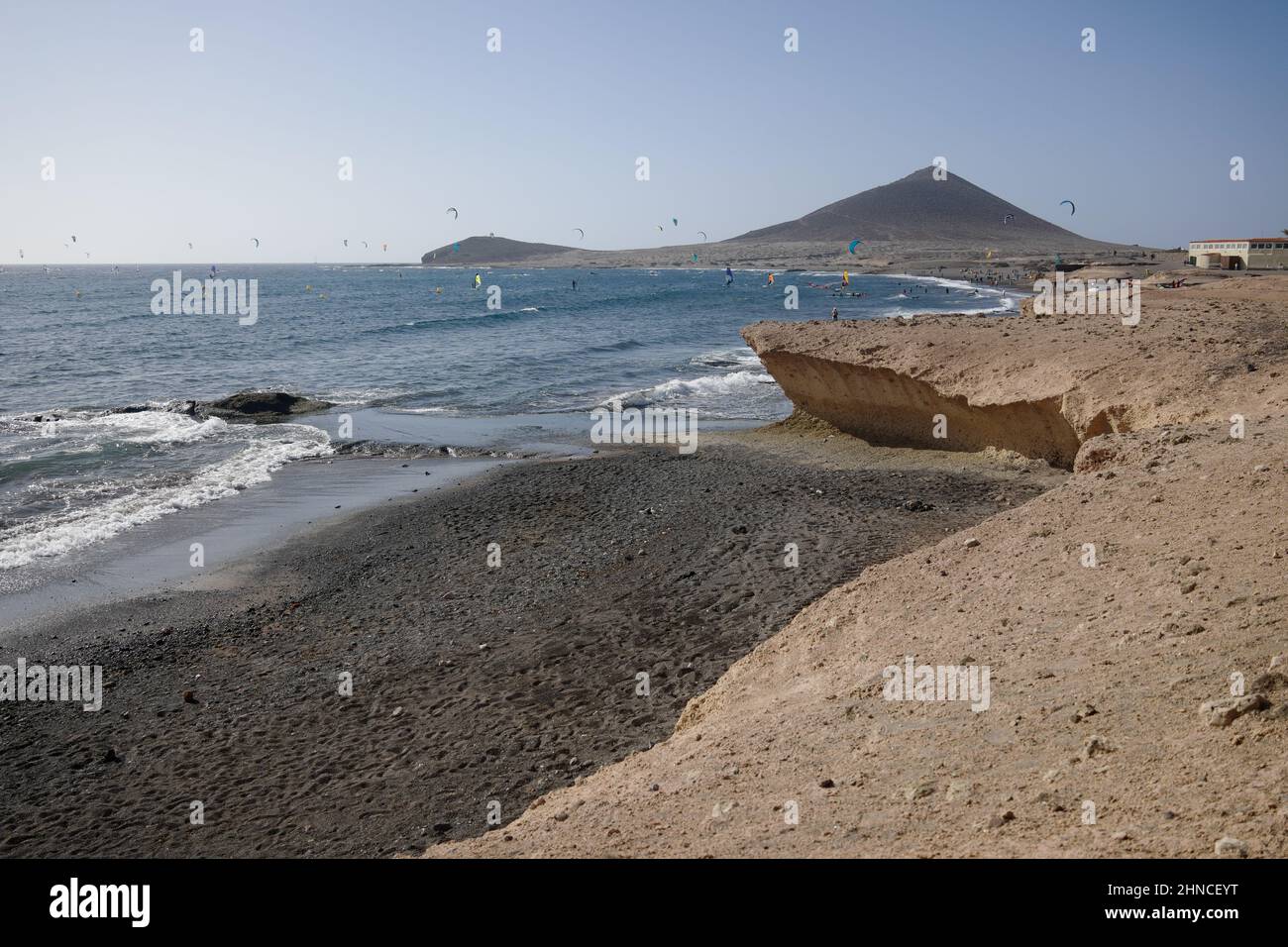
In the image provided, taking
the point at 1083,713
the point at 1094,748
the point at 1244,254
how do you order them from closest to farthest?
the point at 1094,748, the point at 1083,713, the point at 1244,254

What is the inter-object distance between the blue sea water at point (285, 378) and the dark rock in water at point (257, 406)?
1033 millimetres

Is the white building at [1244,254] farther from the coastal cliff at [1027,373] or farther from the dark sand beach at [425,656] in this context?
the dark sand beach at [425,656]

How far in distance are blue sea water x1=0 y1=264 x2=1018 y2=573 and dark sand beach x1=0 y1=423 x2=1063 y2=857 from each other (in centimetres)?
566

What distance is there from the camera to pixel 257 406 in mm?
29672

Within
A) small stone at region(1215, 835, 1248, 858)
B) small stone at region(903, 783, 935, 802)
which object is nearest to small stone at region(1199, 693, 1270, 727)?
small stone at region(1215, 835, 1248, 858)

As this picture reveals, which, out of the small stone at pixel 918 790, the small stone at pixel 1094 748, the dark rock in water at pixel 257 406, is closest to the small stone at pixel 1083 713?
the small stone at pixel 1094 748

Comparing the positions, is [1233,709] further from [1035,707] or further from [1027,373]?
[1027,373]

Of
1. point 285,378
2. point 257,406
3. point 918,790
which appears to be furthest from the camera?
point 285,378

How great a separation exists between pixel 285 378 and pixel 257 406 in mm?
9013

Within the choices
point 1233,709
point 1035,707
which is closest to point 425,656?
point 1035,707

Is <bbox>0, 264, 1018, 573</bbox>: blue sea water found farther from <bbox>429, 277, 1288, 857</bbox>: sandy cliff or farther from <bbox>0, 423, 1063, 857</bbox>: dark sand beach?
<bbox>429, 277, 1288, 857</bbox>: sandy cliff

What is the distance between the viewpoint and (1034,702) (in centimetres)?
519

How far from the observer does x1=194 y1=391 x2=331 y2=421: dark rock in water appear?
2906cm

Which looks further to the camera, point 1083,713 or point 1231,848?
point 1083,713
